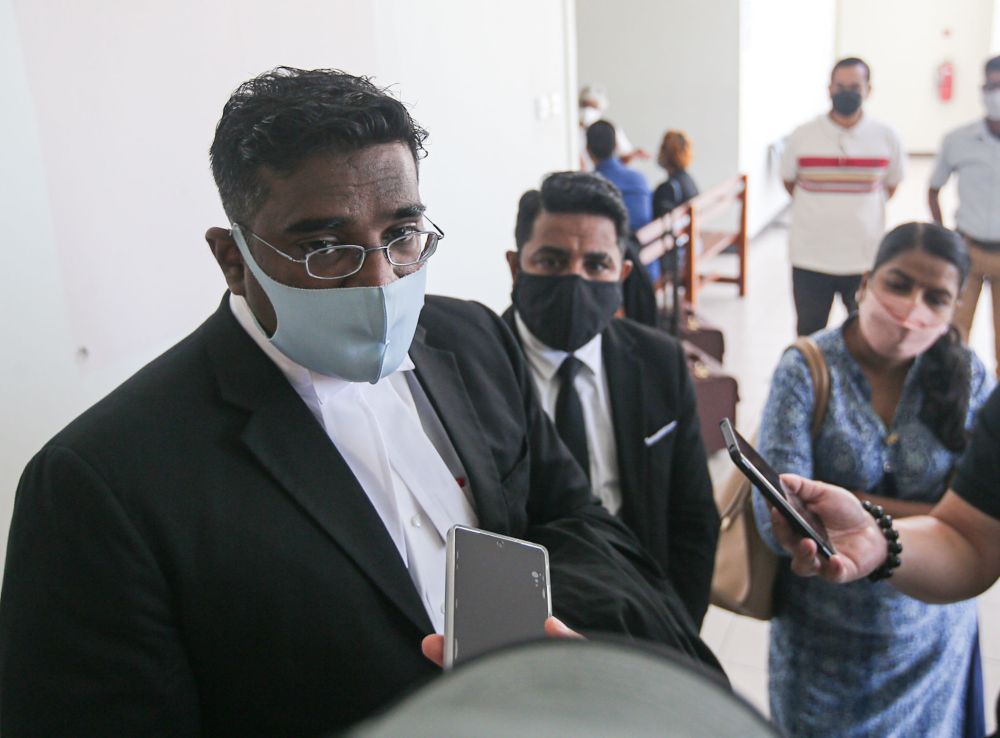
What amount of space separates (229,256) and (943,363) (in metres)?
1.46

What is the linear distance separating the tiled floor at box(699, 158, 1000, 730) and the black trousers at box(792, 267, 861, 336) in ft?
1.76

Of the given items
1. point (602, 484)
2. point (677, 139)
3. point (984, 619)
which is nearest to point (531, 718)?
point (602, 484)

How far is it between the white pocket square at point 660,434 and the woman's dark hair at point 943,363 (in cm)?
50

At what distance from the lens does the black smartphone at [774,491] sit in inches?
54.1

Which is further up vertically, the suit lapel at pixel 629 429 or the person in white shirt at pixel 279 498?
the person in white shirt at pixel 279 498

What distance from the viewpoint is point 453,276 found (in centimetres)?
361

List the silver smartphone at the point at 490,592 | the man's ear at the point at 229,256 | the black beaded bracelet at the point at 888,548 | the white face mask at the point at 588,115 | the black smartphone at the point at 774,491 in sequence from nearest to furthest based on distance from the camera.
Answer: the silver smartphone at the point at 490,592 < the man's ear at the point at 229,256 < the black smartphone at the point at 774,491 < the black beaded bracelet at the point at 888,548 < the white face mask at the point at 588,115

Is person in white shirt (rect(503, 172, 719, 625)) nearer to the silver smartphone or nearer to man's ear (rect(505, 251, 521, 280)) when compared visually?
man's ear (rect(505, 251, 521, 280))

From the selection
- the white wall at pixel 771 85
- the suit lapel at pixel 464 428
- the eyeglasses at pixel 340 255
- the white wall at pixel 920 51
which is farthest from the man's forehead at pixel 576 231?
the white wall at pixel 920 51

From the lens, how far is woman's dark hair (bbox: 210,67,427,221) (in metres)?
1.05

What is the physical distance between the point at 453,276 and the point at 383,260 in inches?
98.3

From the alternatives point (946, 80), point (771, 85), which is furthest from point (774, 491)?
point (946, 80)

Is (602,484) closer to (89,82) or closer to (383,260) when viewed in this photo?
(383,260)

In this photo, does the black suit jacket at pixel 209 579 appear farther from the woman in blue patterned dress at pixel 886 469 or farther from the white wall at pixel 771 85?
the white wall at pixel 771 85
